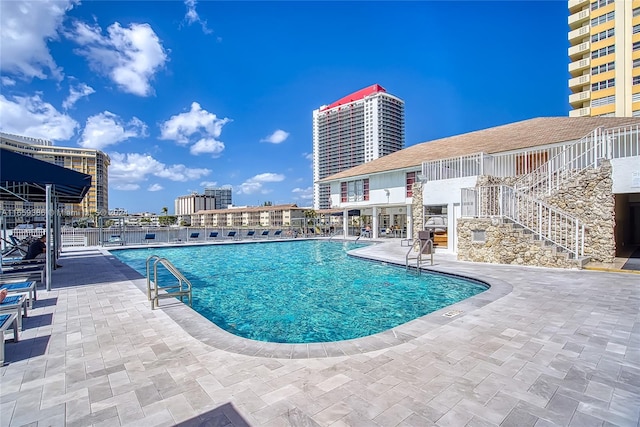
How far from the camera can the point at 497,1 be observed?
17.0 metres

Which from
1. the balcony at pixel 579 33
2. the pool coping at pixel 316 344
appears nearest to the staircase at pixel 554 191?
the pool coping at pixel 316 344

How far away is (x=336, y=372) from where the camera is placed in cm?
305

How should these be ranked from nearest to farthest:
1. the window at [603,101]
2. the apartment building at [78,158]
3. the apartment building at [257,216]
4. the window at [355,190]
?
1. the window at [355,190]
2. the window at [603,101]
3. the apartment building at [257,216]
4. the apartment building at [78,158]

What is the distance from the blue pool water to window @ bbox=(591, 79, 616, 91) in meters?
39.0

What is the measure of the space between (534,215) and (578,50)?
3810 centimetres

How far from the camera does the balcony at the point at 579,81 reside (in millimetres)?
33375


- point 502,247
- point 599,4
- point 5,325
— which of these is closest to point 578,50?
point 599,4

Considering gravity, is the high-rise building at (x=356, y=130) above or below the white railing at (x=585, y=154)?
above

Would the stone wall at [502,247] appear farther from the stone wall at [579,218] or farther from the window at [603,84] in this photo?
the window at [603,84]

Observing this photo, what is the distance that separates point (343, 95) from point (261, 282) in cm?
9262

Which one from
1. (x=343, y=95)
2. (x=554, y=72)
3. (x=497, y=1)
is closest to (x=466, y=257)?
(x=497, y=1)

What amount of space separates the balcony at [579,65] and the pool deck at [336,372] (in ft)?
139

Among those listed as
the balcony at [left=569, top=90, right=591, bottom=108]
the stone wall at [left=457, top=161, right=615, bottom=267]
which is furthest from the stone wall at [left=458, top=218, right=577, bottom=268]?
the balcony at [left=569, top=90, right=591, bottom=108]

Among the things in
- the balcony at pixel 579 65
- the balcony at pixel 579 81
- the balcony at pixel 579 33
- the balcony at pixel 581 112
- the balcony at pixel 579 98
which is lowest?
the balcony at pixel 581 112
